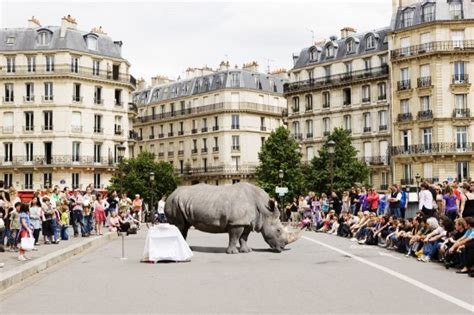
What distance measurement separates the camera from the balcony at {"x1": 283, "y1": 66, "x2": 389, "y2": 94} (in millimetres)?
68250

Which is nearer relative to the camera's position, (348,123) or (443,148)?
(443,148)

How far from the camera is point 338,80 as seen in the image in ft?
237

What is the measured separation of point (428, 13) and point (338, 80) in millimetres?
12748

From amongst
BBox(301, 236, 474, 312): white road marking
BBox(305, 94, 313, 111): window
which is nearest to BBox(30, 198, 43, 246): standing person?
BBox(301, 236, 474, 312): white road marking

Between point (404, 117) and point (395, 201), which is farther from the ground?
point (404, 117)

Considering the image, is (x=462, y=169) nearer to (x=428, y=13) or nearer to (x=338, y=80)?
(x=428, y=13)

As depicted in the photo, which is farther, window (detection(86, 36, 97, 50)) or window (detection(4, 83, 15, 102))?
window (detection(86, 36, 97, 50))

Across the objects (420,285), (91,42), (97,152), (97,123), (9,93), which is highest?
(91,42)

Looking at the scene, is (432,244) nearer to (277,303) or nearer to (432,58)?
(277,303)

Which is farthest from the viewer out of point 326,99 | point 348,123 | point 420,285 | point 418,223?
point 326,99

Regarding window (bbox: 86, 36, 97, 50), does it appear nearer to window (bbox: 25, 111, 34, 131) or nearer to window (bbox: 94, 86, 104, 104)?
window (bbox: 94, 86, 104, 104)

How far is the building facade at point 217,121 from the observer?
87125 millimetres

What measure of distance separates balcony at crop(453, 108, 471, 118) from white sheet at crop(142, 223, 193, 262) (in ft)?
156

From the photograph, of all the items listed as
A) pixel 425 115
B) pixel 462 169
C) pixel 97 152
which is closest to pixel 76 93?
pixel 97 152
